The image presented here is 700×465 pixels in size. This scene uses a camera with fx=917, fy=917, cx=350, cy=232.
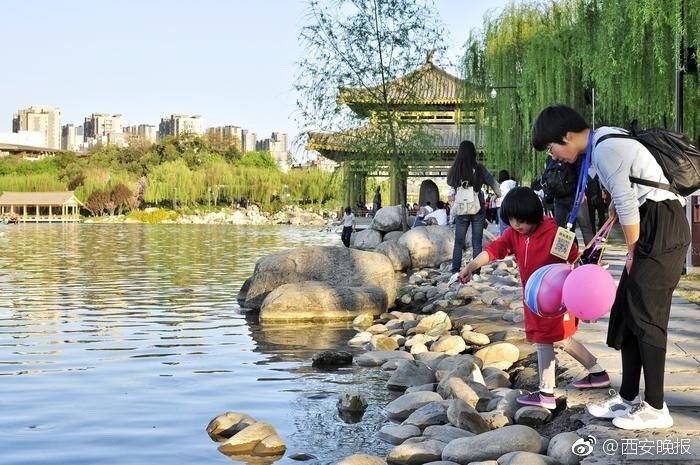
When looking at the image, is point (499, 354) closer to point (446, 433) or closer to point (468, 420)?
point (468, 420)

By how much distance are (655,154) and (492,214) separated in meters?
18.8

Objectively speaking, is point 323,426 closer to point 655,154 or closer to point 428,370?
point 428,370

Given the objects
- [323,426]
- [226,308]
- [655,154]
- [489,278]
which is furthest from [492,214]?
[655,154]

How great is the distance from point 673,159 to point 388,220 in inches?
845

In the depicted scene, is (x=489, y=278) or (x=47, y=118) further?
(x=47, y=118)

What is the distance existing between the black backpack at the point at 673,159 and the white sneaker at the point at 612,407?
40.6 inches

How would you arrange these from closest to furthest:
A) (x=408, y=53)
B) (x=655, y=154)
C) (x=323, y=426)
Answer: (x=655, y=154) → (x=323, y=426) → (x=408, y=53)

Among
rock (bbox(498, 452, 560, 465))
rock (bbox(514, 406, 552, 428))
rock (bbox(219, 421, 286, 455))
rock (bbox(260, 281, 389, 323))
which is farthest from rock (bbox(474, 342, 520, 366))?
rock (bbox(260, 281, 389, 323))

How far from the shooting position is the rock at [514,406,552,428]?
17.0 feet

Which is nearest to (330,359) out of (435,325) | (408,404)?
(435,325)

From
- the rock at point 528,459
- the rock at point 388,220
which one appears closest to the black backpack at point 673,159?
the rock at point 528,459

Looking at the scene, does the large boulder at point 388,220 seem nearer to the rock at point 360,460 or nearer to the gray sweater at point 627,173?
the rock at point 360,460

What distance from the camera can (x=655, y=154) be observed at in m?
4.17

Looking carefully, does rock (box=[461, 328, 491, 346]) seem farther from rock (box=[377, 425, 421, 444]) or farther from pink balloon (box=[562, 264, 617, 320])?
pink balloon (box=[562, 264, 617, 320])
